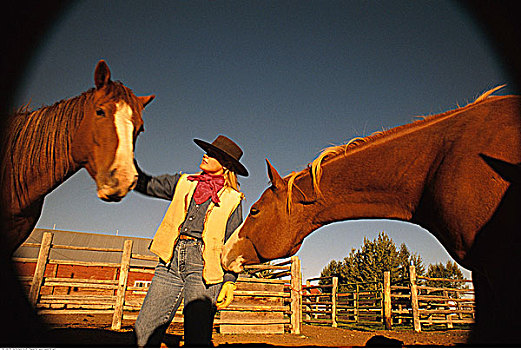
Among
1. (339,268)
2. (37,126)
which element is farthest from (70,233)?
(37,126)

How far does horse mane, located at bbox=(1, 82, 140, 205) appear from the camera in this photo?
2.62 meters

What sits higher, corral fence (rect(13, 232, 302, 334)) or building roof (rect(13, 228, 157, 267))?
building roof (rect(13, 228, 157, 267))

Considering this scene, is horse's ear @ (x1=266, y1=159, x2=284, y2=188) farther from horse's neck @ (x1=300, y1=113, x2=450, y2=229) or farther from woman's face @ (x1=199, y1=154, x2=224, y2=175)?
woman's face @ (x1=199, y1=154, x2=224, y2=175)

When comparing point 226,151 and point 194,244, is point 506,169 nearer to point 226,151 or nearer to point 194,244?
point 226,151

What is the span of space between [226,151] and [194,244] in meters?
0.89

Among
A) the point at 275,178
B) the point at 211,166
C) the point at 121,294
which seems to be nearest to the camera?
the point at 211,166

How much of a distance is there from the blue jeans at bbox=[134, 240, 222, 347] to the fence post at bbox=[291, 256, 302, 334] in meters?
8.06

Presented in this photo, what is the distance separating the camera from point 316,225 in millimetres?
3311

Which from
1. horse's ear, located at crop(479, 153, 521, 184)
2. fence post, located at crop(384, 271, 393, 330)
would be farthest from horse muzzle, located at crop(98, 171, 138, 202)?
fence post, located at crop(384, 271, 393, 330)

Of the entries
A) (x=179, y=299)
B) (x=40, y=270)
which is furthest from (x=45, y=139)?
(x=40, y=270)

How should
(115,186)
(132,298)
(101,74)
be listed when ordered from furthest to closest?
(132,298) → (101,74) → (115,186)

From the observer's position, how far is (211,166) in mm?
2887

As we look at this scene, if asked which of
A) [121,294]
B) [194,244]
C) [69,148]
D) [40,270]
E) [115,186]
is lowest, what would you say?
[121,294]

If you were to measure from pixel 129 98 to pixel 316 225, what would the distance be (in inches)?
85.2
